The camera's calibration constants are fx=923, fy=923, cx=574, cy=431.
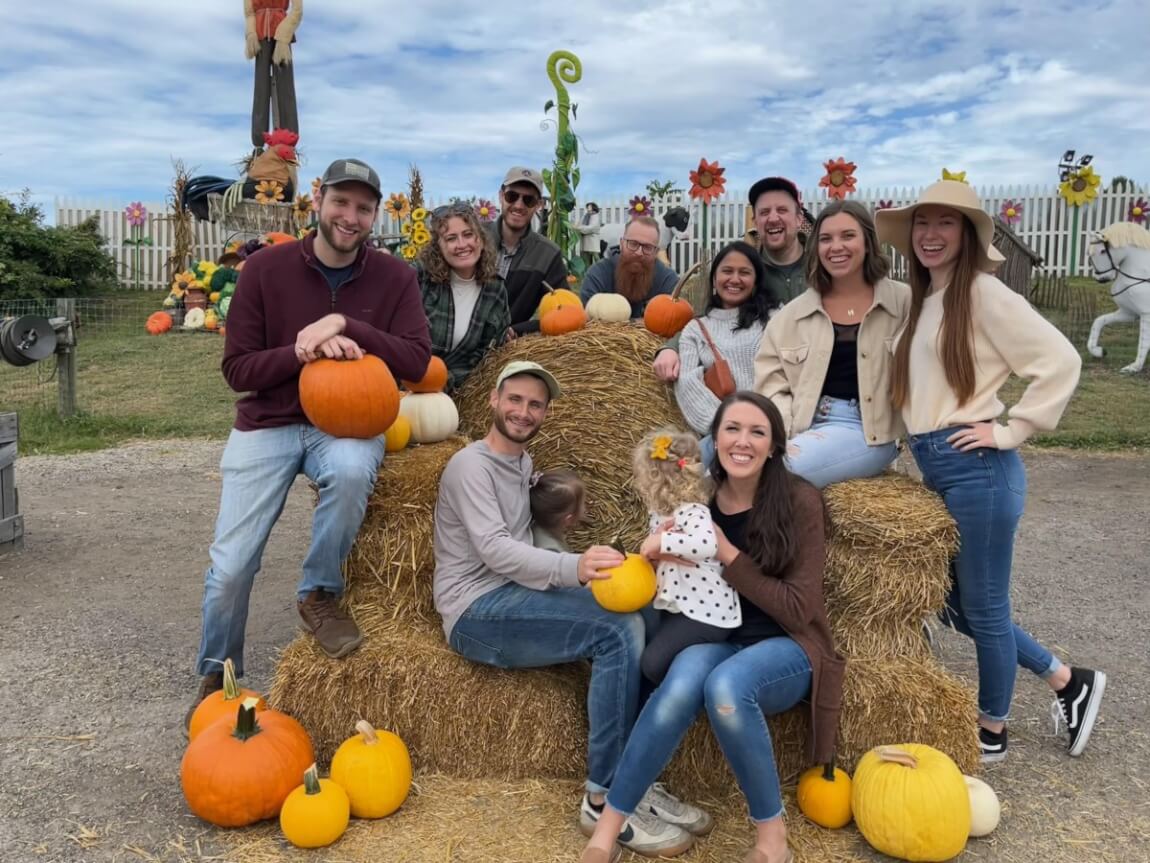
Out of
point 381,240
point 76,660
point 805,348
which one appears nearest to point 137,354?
point 381,240

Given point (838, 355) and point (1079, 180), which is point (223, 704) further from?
point (1079, 180)

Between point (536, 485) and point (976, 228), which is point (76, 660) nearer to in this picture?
point (536, 485)

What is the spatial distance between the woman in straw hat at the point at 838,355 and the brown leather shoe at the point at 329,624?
1.67 metres

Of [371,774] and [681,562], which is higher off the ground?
[681,562]

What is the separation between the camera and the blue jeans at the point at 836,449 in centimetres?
334

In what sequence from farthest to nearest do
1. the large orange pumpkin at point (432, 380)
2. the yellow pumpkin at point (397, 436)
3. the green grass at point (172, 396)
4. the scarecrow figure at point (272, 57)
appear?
the scarecrow figure at point (272, 57), the green grass at point (172, 396), the large orange pumpkin at point (432, 380), the yellow pumpkin at point (397, 436)

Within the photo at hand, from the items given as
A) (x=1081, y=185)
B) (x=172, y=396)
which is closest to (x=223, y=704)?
(x=172, y=396)

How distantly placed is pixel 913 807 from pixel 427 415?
233 cm

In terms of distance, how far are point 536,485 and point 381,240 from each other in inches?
460

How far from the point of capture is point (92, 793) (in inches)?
120

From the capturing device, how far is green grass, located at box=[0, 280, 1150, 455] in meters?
9.16

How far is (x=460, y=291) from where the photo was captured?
420cm

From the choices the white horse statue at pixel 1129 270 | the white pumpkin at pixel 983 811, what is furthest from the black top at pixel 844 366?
the white horse statue at pixel 1129 270

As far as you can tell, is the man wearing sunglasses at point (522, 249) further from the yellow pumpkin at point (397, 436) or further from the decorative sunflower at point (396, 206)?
the decorative sunflower at point (396, 206)
